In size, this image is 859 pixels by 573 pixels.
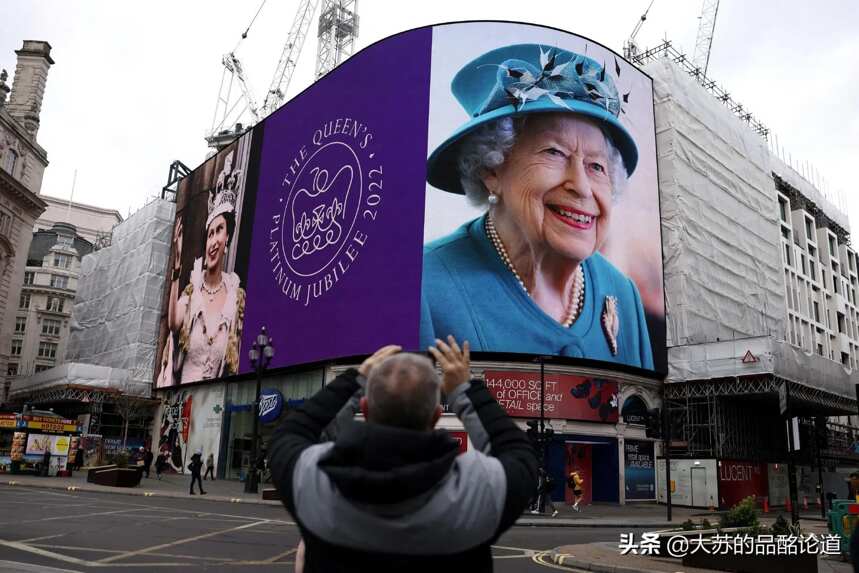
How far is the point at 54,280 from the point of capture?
8662cm

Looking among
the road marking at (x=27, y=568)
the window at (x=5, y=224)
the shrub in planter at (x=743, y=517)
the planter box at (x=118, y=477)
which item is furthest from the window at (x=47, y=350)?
the shrub in planter at (x=743, y=517)

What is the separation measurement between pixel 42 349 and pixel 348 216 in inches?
2649

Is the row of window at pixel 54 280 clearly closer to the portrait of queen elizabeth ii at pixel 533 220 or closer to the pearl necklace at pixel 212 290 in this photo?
the pearl necklace at pixel 212 290

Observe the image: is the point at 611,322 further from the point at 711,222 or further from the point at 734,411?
the point at 711,222

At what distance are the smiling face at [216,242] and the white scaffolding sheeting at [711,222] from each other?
2796cm

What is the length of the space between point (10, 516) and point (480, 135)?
25830 millimetres

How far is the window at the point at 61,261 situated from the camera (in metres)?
87.8

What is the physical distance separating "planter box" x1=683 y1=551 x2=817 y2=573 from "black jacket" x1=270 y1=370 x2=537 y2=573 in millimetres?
9676

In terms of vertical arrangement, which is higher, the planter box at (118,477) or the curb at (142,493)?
the planter box at (118,477)

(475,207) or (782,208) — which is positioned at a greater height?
(782,208)

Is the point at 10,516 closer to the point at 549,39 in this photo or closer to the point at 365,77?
the point at 365,77

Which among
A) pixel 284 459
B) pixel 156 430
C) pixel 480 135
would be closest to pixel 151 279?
pixel 156 430

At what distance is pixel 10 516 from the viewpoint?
47.5 feet

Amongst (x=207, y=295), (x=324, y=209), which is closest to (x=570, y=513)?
(x=324, y=209)
